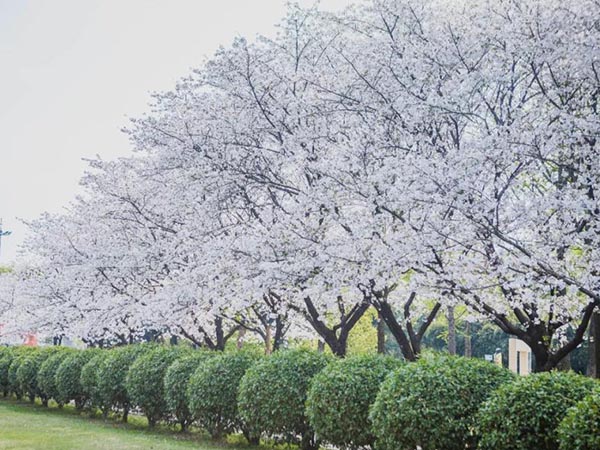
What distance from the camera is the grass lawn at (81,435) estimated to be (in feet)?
30.8

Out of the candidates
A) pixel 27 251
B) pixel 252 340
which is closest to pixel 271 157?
pixel 27 251

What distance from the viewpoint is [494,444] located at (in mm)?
5691

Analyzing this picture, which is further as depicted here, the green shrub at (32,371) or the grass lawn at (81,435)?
the green shrub at (32,371)

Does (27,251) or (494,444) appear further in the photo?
(27,251)

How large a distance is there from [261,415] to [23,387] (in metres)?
10.7

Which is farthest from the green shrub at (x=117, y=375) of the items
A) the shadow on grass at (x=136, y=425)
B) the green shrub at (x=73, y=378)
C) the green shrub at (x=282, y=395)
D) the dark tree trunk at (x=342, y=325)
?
the green shrub at (x=282, y=395)

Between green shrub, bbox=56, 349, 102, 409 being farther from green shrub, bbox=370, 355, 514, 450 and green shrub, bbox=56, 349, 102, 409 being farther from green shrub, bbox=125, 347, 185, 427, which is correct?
green shrub, bbox=370, 355, 514, 450

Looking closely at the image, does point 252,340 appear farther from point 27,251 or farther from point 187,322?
point 187,322

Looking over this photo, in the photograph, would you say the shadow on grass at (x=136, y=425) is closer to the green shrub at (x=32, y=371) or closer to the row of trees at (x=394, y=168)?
the green shrub at (x=32, y=371)

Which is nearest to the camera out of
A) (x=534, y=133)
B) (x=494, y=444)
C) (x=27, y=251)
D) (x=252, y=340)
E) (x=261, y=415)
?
(x=494, y=444)

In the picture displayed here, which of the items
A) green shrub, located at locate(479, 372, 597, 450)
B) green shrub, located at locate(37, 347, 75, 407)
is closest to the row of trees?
green shrub, located at locate(479, 372, 597, 450)

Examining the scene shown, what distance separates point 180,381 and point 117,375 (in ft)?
8.79

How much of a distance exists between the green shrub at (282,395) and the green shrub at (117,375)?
4.59 m

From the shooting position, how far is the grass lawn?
9.39m
